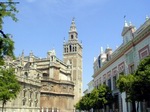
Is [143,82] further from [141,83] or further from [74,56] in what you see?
[74,56]

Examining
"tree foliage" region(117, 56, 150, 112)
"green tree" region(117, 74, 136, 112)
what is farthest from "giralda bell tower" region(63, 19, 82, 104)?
"tree foliage" region(117, 56, 150, 112)

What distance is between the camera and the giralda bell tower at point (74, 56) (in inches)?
4124

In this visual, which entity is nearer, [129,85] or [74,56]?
[129,85]

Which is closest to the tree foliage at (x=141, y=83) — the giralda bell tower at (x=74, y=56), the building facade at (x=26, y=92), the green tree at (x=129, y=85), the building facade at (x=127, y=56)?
the green tree at (x=129, y=85)

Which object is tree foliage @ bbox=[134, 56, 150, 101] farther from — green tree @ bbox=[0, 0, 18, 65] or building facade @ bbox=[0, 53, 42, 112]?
building facade @ bbox=[0, 53, 42, 112]

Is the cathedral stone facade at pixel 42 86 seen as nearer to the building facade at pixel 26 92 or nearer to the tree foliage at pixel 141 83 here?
the building facade at pixel 26 92

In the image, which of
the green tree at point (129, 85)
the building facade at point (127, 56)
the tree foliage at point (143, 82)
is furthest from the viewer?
the building facade at point (127, 56)

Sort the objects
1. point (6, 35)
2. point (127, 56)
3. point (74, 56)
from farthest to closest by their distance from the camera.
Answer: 1. point (74, 56)
2. point (127, 56)
3. point (6, 35)

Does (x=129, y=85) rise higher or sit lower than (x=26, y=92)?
lower

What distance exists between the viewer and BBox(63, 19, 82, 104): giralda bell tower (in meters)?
105

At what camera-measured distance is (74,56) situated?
4208 inches

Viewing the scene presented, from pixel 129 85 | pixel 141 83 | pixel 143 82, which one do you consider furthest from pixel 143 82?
pixel 129 85

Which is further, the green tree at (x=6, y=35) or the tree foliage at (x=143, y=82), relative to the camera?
the tree foliage at (x=143, y=82)

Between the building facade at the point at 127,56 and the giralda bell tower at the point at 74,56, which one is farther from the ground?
the giralda bell tower at the point at 74,56
